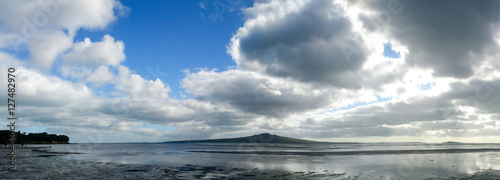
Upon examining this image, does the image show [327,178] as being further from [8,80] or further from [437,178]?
[8,80]

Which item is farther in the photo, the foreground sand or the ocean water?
the ocean water

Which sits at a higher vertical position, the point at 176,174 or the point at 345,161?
the point at 176,174

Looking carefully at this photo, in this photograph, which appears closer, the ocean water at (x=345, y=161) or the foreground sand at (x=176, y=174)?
the foreground sand at (x=176, y=174)

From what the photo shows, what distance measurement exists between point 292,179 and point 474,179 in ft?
64.2

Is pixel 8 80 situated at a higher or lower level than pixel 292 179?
higher

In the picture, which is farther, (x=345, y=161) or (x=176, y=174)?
(x=345, y=161)

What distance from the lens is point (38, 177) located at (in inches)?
1203

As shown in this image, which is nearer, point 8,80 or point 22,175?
point 8,80

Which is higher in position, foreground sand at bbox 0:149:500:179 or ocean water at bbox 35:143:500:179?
foreground sand at bbox 0:149:500:179

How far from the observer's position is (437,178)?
30500 millimetres

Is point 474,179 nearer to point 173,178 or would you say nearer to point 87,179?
point 173,178

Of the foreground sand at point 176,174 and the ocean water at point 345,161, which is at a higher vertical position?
the foreground sand at point 176,174

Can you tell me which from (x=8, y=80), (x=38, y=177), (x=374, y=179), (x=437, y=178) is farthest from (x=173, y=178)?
(x=437, y=178)

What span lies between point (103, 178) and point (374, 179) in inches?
1166
